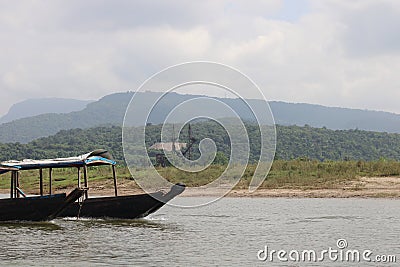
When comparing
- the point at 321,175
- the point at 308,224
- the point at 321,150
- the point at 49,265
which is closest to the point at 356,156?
the point at 321,150

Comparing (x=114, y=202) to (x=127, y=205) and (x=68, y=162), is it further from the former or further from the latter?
(x=68, y=162)

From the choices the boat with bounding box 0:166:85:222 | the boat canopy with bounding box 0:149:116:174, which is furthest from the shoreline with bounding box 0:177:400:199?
the boat with bounding box 0:166:85:222

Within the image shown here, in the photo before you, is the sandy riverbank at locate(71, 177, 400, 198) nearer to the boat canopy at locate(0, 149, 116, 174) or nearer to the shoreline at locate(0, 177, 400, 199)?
the shoreline at locate(0, 177, 400, 199)

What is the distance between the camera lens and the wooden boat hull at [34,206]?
28094mm

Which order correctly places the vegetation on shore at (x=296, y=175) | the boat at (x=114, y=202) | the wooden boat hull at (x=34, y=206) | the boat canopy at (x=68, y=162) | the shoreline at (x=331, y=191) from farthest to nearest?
the vegetation on shore at (x=296, y=175) → the shoreline at (x=331, y=191) → the boat at (x=114, y=202) → the boat canopy at (x=68, y=162) → the wooden boat hull at (x=34, y=206)

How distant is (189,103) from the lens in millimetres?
22938

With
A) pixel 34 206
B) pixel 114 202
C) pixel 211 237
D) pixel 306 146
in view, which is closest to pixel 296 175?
pixel 114 202

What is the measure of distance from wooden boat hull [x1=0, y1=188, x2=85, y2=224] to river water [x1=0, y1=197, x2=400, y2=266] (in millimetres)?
508

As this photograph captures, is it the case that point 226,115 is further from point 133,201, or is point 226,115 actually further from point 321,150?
point 321,150

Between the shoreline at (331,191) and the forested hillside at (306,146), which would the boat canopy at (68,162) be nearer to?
the shoreline at (331,191)
